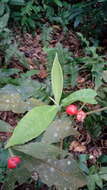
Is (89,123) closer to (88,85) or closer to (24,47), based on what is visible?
(88,85)

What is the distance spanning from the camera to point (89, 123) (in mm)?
3525

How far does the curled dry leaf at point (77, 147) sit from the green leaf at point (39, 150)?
7.44 feet

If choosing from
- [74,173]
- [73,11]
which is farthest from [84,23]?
[74,173]

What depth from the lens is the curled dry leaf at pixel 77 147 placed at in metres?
3.50

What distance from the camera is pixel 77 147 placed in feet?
11.6

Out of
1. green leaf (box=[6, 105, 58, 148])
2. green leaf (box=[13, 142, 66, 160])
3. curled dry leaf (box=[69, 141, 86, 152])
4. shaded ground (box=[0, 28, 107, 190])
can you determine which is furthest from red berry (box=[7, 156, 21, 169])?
curled dry leaf (box=[69, 141, 86, 152])

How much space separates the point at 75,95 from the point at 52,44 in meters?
4.19

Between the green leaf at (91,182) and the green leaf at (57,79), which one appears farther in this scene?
the green leaf at (91,182)

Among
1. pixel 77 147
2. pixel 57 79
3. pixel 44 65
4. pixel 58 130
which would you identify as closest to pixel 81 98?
pixel 57 79

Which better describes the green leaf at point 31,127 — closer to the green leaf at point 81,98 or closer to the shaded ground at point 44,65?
the green leaf at point 81,98

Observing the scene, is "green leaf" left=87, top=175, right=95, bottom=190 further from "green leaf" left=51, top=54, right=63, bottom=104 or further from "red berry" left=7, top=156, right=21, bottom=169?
"green leaf" left=51, top=54, right=63, bottom=104

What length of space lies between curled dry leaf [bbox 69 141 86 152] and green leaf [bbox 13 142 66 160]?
2268 millimetres

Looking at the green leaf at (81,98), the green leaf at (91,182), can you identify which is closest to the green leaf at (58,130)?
the green leaf at (81,98)

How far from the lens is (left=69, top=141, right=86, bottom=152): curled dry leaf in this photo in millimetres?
3500
